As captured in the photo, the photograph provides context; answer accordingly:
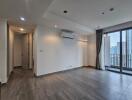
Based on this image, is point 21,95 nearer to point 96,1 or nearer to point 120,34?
point 96,1

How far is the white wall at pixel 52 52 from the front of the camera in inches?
193

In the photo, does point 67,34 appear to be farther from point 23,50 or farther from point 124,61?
point 124,61

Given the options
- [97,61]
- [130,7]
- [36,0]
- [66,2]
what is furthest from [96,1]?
[97,61]

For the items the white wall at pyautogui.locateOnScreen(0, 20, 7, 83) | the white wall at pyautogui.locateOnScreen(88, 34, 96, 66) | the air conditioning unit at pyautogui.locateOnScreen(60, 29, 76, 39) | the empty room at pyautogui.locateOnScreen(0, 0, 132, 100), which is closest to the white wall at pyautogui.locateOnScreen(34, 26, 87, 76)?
the empty room at pyautogui.locateOnScreen(0, 0, 132, 100)

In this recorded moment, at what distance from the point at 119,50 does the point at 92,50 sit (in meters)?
1.91

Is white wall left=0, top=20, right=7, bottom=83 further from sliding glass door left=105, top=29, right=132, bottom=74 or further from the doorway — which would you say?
sliding glass door left=105, top=29, right=132, bottom=74

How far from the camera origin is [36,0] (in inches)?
98.0

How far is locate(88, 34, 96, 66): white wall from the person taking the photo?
23.9 ft

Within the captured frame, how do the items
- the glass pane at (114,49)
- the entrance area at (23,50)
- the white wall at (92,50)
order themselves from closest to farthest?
the glass pane at (114,49), the entrance area at (23,50), the white wall at (92,50)

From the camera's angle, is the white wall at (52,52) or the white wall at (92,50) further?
the white wall at (92,50)

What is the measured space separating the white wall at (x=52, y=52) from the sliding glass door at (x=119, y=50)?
7.11ft

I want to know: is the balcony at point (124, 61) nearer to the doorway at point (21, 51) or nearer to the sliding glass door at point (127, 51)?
the sliding glass door at point (127, 51)

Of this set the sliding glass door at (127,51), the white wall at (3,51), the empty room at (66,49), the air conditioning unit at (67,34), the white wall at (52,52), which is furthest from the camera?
the air conditioning unit at (67,34)

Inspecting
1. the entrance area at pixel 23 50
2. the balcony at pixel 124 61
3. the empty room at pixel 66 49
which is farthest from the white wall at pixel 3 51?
the balcony at pixel 124 61
